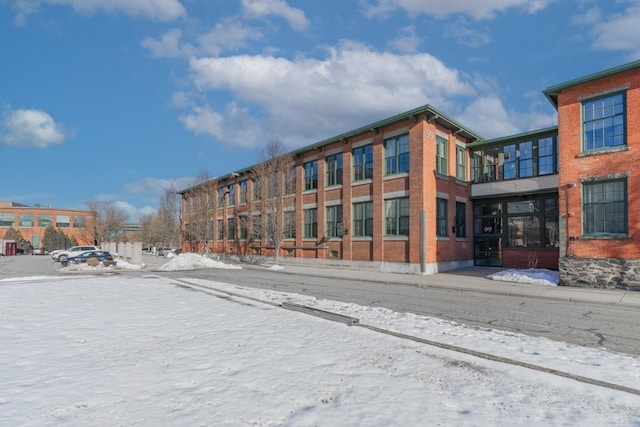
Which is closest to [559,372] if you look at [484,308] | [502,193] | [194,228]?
[484,308]

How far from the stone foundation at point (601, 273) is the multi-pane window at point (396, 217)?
8.64 meters

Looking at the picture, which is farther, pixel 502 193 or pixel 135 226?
pixel 135 226

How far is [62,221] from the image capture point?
87500mm

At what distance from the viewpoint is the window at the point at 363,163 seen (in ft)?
85.7

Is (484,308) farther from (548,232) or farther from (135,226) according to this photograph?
(135,226)

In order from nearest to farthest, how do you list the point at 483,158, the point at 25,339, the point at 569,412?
the point at 569,412
the point at 25,339
the point at 483,158

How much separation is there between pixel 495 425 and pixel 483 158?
26.0 meters

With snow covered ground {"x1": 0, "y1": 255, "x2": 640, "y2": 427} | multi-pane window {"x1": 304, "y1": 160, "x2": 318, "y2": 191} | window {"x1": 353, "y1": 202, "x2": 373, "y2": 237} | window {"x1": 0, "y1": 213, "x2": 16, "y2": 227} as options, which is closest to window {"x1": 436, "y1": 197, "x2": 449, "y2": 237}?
window {"x1": 353, "y1": 202, "x2": 373, "y2": 237}

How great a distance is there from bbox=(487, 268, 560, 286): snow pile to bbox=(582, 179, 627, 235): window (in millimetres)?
2657

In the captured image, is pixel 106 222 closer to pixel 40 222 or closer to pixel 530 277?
pixel 40 222

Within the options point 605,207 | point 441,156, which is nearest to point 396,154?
point 441,156

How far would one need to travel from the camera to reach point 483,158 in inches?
1061

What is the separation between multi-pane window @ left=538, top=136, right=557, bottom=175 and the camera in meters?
22.8

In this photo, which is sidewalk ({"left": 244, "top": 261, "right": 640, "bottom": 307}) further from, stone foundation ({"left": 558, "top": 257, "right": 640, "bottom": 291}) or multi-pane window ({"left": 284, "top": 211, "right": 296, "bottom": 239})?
multi-pane window ({"left": 284, "top": 211, "right": 296, "bottom": 239})
